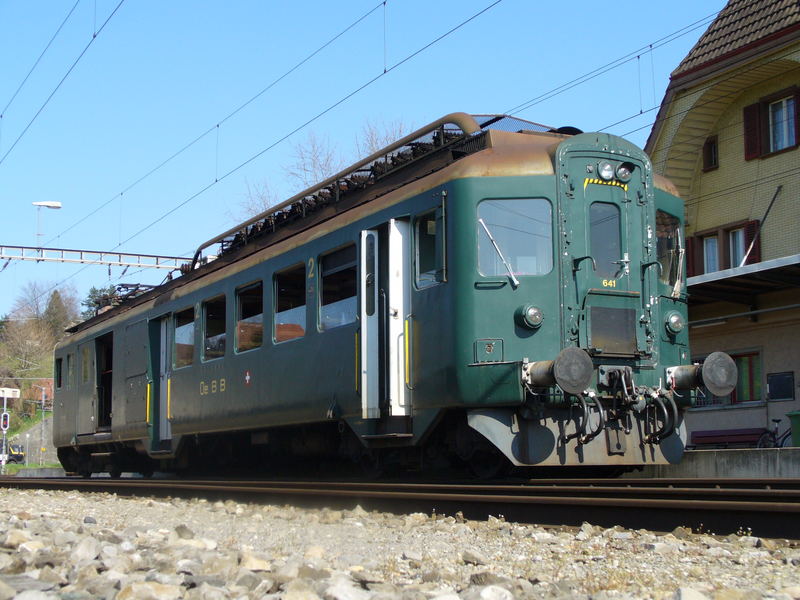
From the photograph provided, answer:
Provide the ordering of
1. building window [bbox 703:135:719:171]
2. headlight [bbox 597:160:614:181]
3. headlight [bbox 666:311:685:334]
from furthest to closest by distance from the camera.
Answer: building window [bbox 703:135:719:171] < headlight [bbox 666:311:685:334] < headlight [bbox 597:160:614:181]

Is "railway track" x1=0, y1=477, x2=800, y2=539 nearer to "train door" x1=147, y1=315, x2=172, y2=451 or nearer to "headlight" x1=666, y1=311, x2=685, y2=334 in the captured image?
"headlight" x1=666, y1=311, x2=685, y2=334

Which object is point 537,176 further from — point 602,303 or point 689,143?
point 689,143

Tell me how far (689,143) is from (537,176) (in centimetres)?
1357

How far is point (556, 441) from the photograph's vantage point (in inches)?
337

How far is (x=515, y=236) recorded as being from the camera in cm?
904

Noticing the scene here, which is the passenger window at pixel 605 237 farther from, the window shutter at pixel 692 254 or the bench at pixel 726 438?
the window shutter at pixel 692 254

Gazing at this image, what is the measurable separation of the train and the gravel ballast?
1.67 meters

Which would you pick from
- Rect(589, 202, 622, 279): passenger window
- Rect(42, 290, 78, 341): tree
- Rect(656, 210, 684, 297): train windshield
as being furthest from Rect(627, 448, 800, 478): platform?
Rect(42, 290, 78, 341): tree

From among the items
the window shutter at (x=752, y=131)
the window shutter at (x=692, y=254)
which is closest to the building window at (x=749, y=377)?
the window shutter at (x=692, y=254)

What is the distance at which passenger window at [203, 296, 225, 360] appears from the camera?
13156 mm

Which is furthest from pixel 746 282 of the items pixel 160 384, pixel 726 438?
pixel 160 384

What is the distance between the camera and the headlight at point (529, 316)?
28.6 ft

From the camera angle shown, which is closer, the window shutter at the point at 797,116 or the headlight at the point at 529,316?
the headlight at the point at 529,316

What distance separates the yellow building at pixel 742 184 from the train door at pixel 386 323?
7633mm
